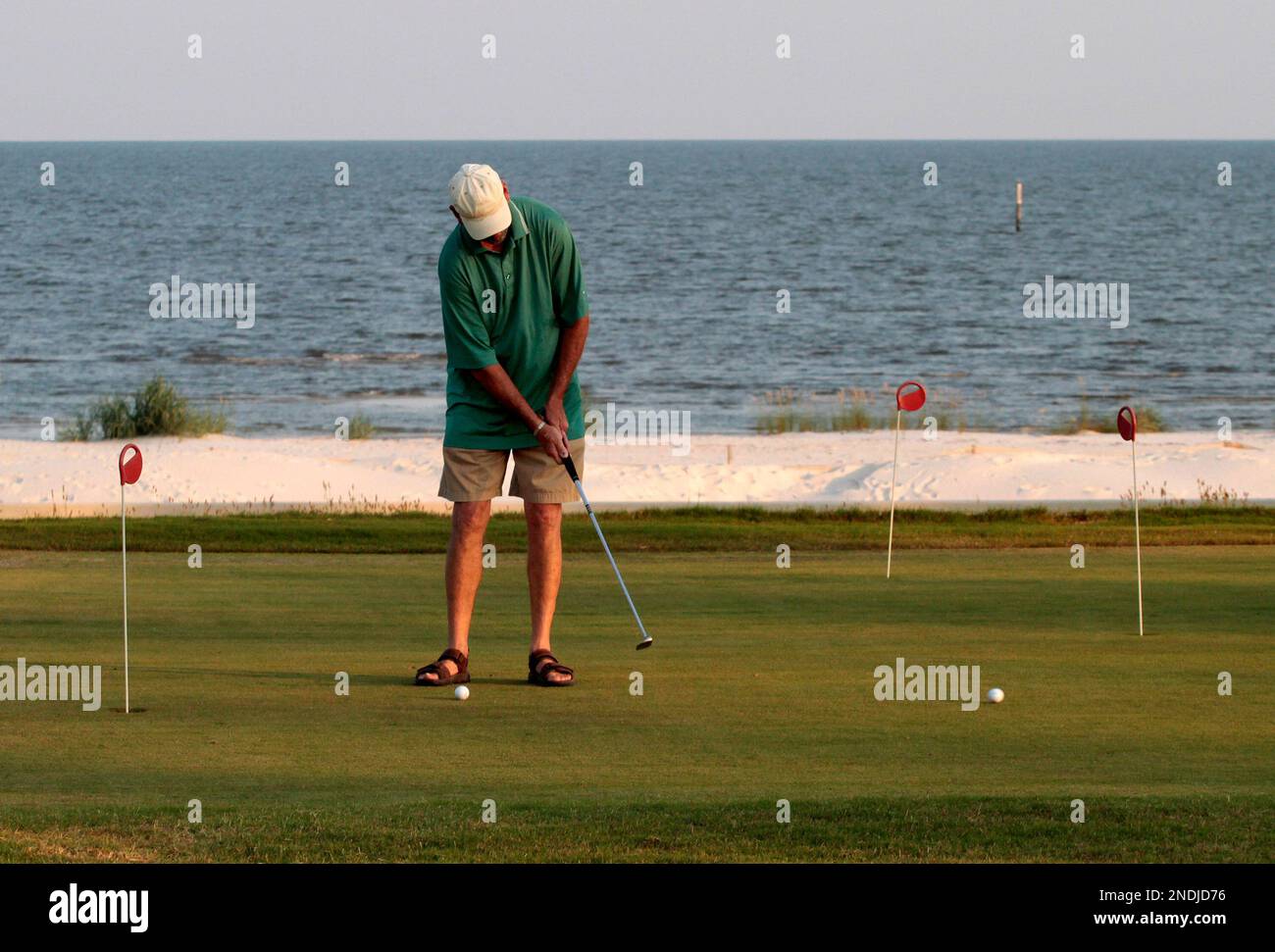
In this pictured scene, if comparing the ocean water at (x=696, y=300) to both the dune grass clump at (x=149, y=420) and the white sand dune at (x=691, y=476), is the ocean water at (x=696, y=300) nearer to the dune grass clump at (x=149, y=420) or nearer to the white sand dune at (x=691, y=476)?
the dune grass clump at (x=149, y=420)

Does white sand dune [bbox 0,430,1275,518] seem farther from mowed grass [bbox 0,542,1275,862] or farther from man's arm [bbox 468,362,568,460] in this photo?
man's arm [bbox 468,362,568,460]

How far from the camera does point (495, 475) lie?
813 cm

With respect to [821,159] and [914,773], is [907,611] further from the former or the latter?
[821,159]

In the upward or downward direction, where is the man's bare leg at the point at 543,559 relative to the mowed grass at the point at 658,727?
upward

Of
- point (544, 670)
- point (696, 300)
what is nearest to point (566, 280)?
point (544, 670)

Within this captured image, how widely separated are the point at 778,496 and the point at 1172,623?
11358 mm

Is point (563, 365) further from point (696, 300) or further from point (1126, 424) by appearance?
point (696, 300)

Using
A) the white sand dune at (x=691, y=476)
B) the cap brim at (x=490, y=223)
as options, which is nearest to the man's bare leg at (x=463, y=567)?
the cap brim at (x=490, y=223)

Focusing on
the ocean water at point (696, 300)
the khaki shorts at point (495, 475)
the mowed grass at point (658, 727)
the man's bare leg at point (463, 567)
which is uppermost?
the ocean water at point (696, 300)

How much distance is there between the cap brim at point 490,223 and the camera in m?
7.59

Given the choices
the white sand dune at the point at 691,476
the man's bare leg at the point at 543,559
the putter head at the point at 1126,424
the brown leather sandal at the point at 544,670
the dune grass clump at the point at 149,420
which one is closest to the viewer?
the brown leather sandal at the point at 544,670

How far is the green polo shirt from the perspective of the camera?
25.4 ft

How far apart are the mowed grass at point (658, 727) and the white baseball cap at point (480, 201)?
1892mm

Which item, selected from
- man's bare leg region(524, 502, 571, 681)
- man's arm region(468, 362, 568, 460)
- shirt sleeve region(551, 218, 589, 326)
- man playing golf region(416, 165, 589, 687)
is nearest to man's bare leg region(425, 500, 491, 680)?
man playing golf region(416, 165, 589, 687)
